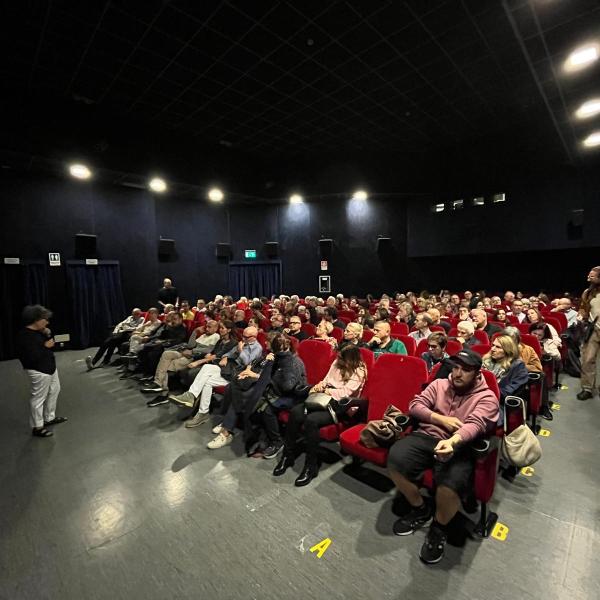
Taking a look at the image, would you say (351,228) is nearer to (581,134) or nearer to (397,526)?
(581,134)

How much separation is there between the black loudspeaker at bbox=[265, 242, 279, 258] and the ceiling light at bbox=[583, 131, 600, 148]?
9.27 meters

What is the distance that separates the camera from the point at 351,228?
40.1ft

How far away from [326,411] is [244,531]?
1.09 meters

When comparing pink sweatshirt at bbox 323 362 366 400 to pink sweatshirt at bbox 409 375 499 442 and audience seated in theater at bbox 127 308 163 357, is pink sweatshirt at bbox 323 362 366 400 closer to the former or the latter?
pink sweatshirt at bbox 409 375 499 442

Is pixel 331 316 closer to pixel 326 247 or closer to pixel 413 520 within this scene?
pixel 413 520

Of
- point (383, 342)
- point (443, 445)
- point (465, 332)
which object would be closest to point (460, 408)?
point (443, 445)

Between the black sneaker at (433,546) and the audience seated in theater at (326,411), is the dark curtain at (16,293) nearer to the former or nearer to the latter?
the audience seated in theater at (326,411)

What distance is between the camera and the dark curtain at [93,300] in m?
8.67

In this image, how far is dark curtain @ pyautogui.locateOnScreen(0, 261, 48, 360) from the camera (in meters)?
7.69

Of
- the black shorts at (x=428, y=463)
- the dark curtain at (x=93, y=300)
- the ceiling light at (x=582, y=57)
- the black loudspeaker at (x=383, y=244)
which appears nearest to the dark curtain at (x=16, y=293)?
the dark curtain at (x=93, y=300)

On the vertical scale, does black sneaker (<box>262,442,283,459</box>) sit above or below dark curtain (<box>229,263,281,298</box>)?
below

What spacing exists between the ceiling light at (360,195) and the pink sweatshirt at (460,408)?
9.64 m

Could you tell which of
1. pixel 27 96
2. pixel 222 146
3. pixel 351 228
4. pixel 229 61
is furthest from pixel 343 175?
pixel 27 96

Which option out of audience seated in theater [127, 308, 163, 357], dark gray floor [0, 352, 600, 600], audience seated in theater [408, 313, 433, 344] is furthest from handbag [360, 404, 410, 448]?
audience seated in theater [127, 308, 163, 357]
